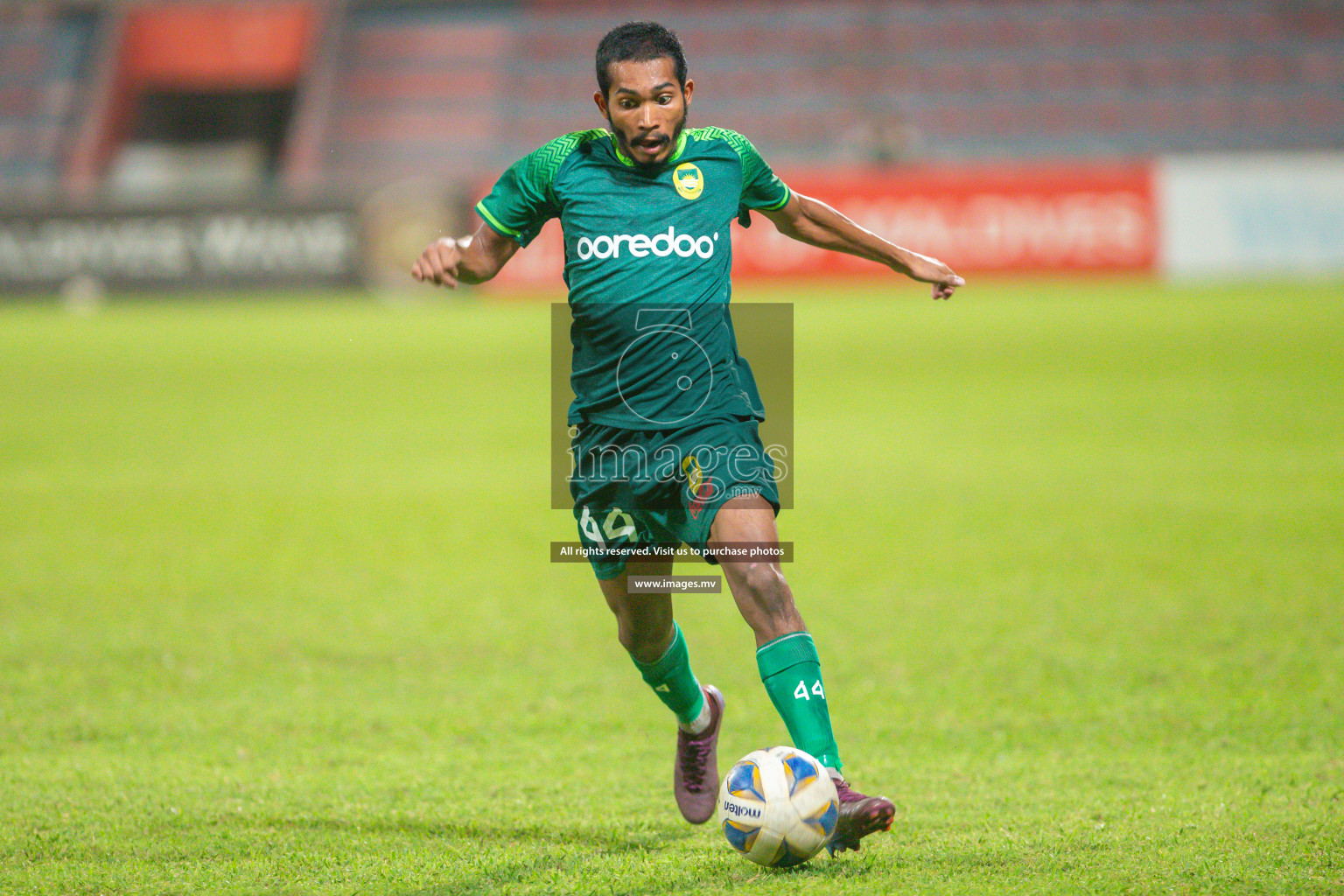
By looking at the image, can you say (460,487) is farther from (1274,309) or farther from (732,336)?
(1274,309)

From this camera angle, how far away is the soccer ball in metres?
3.38

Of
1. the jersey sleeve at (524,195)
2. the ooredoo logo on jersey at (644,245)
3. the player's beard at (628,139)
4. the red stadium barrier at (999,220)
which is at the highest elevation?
the red stadium barrier at (999,220)

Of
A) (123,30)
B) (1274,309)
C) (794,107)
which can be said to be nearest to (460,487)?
(1274,309)

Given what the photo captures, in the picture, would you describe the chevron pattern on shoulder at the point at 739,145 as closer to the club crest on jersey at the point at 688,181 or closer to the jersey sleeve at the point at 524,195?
the club crest on jersey at the point at 688,181

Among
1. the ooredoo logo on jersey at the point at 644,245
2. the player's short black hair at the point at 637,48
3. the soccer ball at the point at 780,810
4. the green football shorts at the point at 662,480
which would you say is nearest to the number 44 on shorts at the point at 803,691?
the soccer ball at the point at 780,810

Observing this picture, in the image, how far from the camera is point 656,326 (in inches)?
150

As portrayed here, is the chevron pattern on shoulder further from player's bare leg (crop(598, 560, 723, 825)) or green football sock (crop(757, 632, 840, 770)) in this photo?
green football sock (crop(757, 632, 840, 770))

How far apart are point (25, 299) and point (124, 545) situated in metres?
19.6

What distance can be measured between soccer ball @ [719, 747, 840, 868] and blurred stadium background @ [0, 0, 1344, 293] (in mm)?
21495

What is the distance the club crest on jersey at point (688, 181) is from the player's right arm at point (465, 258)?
0.48 metres

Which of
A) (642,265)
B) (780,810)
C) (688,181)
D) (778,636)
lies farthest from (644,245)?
(780,810)

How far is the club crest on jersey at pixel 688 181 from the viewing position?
383cm

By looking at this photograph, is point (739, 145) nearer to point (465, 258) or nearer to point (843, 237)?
point (843, 237)

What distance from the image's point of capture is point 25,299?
25672mm
